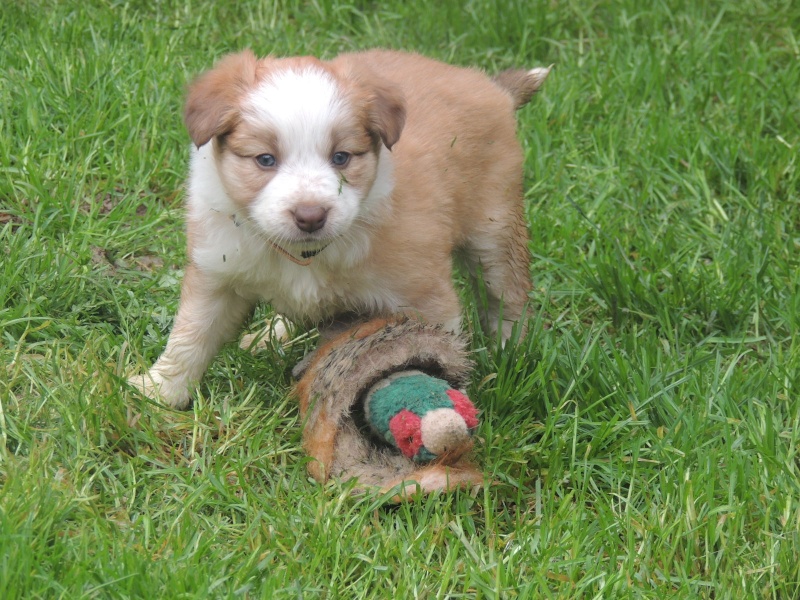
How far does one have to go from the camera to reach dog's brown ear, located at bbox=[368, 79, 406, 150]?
10.7ft

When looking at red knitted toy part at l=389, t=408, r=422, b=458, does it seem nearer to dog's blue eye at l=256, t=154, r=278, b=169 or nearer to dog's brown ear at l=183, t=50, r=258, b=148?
dog's blue eye at l=256, t=154, r=278, b=169

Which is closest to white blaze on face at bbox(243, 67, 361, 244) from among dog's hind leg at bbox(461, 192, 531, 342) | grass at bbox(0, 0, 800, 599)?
grass at bbox(0, 0, 800, 599)

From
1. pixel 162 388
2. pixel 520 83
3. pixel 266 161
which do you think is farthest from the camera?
pixel 520 83

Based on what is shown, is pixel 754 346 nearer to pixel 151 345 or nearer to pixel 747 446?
pixel 747 446

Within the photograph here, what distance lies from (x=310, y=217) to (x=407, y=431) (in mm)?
669

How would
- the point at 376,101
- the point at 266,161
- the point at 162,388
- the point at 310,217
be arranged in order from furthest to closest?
the point at 162,388 < the point at 376,101 < the point at 266,161 < the point at 310,217

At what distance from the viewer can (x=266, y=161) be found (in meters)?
3.15

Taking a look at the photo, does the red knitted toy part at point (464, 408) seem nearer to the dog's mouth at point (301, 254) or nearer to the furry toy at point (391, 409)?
the furry toy at point (391, 409)

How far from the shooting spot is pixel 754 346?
4.26 meters

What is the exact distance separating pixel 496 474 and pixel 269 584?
3.04 ft

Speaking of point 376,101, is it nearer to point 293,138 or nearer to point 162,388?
point 293,138

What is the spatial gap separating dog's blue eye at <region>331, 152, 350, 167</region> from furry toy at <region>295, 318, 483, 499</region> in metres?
0.52

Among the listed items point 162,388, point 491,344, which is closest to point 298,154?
point 162,388

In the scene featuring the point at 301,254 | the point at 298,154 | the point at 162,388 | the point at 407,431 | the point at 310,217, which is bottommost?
the point at 162,388
